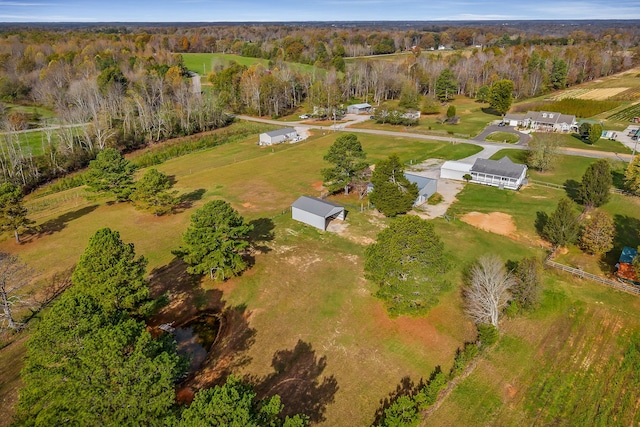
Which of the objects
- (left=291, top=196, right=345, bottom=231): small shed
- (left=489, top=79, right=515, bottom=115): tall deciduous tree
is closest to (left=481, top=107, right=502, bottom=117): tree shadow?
(left=489, top=79, right=515, bottom=115): tall deciduous tree

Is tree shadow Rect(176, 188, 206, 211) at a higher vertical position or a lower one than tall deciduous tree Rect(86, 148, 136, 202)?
lower

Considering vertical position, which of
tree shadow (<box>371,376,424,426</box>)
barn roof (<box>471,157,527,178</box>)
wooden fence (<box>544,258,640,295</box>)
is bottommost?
tree shadow (<box>371,376,424,426</box>)

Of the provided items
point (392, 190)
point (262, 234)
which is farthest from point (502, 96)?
point (262, 234)

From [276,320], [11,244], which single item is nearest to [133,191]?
[11,244]

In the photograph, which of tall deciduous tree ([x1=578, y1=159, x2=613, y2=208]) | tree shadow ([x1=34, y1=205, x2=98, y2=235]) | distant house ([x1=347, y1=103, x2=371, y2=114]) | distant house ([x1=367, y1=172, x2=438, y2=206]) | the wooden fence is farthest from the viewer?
distant house ([x1=347, y1=103, x2=371, y2=114])

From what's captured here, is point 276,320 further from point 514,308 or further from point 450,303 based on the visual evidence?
point 514,308

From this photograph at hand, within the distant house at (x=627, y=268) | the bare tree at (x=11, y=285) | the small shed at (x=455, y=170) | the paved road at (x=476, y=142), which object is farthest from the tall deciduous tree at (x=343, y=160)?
the bare tree at (x=11, y=285)

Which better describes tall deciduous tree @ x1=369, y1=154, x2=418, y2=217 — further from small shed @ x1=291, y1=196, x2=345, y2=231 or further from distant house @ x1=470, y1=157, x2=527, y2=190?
distant house @ x1=470, y1=157, x2=527, y2=190
